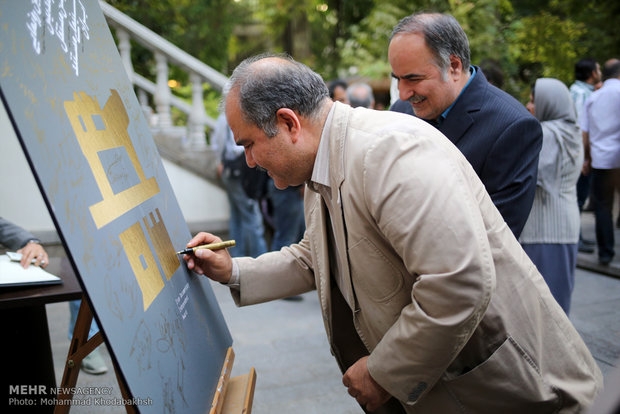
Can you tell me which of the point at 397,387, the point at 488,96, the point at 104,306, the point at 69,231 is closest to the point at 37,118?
the point at 69,231

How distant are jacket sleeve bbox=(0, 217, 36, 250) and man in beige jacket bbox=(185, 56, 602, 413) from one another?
1470 mm

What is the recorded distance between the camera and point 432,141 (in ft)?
4.57

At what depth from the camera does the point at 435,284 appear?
1.30m

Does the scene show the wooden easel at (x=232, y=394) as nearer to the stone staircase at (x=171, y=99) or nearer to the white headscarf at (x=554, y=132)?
the white headscarf at (x=554, y=132)

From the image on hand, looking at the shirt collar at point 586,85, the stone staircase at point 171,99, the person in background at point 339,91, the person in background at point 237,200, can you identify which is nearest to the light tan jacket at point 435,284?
the person in background at point 237,200

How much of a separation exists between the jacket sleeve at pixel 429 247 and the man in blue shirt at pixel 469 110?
865mm

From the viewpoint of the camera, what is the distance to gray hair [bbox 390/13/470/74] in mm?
2205

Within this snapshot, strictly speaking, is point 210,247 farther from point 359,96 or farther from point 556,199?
point 359,96

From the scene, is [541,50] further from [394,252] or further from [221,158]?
[394,252]

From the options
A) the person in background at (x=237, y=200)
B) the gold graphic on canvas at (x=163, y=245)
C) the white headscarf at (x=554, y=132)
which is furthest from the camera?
the person in background at (x=237, y=200)

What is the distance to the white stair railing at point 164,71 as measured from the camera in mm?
5512

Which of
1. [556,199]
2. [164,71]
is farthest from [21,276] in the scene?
[164,71]

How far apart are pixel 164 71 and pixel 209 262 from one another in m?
4.36

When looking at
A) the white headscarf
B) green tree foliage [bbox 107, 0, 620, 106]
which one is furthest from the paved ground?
green tree foliage [bbox 107, 0, 620, 106]
